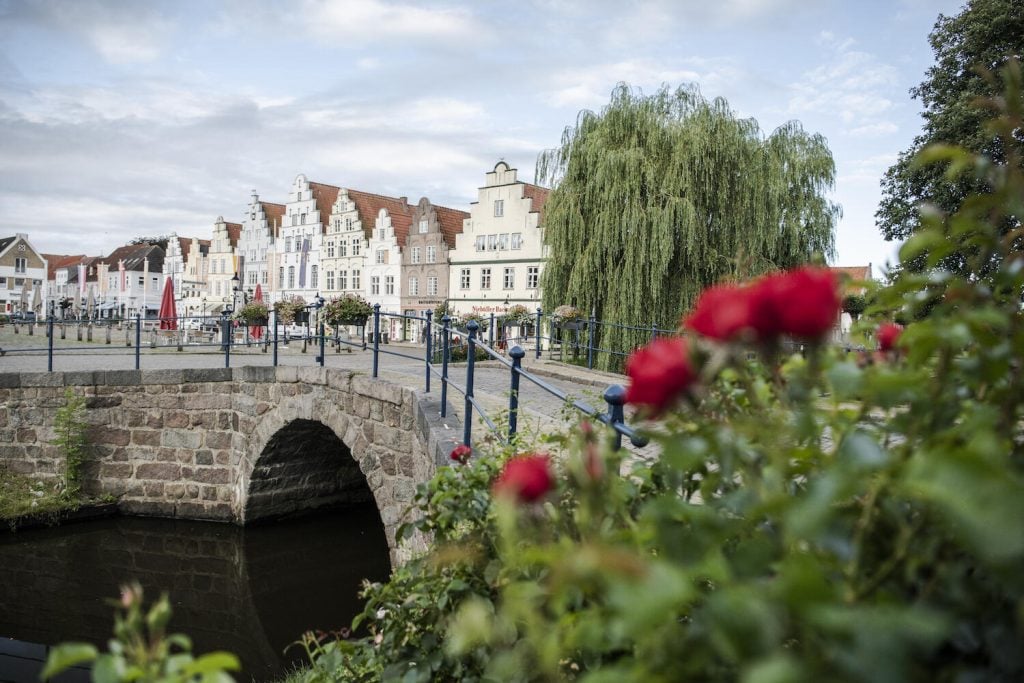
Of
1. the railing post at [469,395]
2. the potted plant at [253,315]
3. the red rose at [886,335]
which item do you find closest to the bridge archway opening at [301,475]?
the railing post at [469,395]

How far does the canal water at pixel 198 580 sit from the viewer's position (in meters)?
7.64

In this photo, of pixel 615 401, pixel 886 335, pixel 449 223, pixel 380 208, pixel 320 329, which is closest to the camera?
pixel 886 335

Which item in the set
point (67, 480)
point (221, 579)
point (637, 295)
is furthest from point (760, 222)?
point (67, 480)

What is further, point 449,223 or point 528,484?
point 449,223

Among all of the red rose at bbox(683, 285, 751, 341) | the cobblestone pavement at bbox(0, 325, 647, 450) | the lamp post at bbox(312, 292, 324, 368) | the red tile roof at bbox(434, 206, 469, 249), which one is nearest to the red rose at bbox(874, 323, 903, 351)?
the red rose at bbox(683, 285, 751, 341)

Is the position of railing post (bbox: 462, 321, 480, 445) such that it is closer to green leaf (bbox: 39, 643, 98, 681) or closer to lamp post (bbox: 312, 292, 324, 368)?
green leaf (bbox: 39, 643, 98, 681)

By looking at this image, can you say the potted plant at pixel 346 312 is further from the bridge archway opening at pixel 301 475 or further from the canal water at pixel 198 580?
the canal water at pixel 198 580

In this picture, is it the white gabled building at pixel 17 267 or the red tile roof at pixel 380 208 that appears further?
the white gabled building at pixel 17 267

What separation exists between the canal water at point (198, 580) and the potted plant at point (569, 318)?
5213 millimetres

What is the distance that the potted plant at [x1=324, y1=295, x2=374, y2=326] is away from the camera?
51.2 ft

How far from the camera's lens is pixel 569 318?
13711 millimetres

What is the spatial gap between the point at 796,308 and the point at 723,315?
79 millimetres

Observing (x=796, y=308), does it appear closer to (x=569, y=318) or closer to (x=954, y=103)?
(x=569, y=318)

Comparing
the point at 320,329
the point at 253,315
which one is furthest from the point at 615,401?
the point at 253,315
